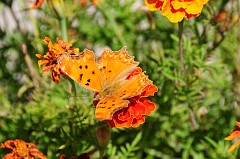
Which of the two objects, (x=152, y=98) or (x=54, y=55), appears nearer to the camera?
(x=54, y=55)

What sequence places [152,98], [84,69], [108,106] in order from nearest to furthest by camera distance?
[108,106] < [84,69] < [152,98]

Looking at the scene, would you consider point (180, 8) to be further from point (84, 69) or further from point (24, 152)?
point (24, 152)

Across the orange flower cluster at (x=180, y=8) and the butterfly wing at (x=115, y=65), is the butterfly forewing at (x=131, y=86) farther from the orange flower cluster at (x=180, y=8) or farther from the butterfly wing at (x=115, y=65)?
the orange flower cluster at (x=180, y=8)

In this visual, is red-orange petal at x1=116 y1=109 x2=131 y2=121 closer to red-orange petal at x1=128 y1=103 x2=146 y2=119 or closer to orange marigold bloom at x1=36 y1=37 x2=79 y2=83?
red-orange petal at x1=128 y1=103 x2=146 y2=119

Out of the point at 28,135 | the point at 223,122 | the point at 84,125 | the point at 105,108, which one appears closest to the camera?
the point at 105,108

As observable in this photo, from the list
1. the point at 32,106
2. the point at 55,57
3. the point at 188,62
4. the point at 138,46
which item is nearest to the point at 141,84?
the point at 55,57

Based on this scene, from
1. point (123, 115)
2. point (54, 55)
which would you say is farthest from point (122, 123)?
point (54, 55)

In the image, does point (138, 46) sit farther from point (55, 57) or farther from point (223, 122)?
point (55, 57)
